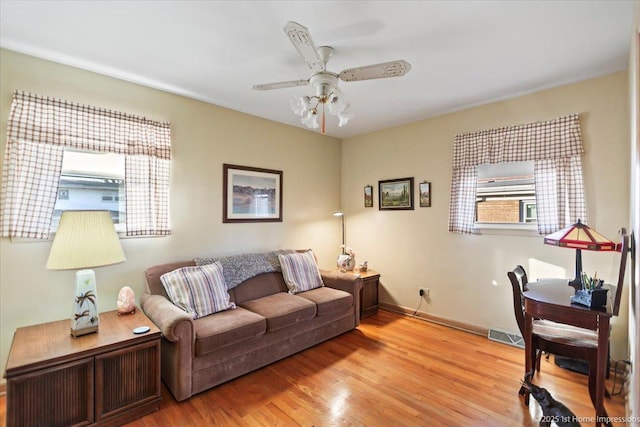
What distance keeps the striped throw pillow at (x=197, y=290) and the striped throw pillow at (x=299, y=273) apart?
78cm

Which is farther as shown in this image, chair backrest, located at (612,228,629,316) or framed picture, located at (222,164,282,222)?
framed picture, located at (222,164,282,222)

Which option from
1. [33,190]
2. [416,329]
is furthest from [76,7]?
[416,329]

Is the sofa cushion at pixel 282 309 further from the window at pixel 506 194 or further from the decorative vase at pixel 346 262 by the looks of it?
the window at pixel 506 194

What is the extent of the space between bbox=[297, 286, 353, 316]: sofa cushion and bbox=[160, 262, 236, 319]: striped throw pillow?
0.85 meters

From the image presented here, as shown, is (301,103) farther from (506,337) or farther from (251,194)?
(506,337)

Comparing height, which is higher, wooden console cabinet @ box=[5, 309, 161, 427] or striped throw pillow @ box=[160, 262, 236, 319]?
striped throw pillow @ box=[160, 262, 236, 319]

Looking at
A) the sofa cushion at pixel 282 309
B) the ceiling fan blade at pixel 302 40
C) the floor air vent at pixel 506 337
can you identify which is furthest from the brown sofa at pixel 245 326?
the ceiling fan blade at pixel 302 40

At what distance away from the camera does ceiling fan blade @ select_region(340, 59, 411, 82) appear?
71.3 inches

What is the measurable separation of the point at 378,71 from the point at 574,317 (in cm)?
202

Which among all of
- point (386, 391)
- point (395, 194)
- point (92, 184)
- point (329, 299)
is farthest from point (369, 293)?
point (92, 184)

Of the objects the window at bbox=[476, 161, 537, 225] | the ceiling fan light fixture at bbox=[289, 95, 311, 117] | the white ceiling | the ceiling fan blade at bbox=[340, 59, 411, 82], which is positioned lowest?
the window at bbox=[476, 161, 537, 225]

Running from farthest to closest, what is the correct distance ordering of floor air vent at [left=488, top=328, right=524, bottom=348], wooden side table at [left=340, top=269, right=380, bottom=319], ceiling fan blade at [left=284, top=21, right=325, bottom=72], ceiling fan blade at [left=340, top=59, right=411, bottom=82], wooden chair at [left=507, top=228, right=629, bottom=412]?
1. wooden side table at [left=340, top=269, right=380, bottom=319]
2. floor air vent at [left=488, top=328, right=524, bottom=348]
3. wooden chair at [left=507, top=228, right=629, bottom=412]
4. ceiling fan blade at [left=340, top=59, right=411, bottom=82]
5. ceiling fan blade at [left=284, top=21, right=325, bottom=72]

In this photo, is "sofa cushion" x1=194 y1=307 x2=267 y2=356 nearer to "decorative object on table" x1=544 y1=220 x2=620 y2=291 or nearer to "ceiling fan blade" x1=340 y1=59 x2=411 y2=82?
"ceiling fan blade" x1=340 y1=59 x2=411 y2=82

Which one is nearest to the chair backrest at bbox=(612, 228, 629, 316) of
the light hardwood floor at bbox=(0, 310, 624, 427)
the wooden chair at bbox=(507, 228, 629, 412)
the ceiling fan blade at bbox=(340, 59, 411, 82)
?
the wooden chair at bbox=(507, 228, 629, 412)
